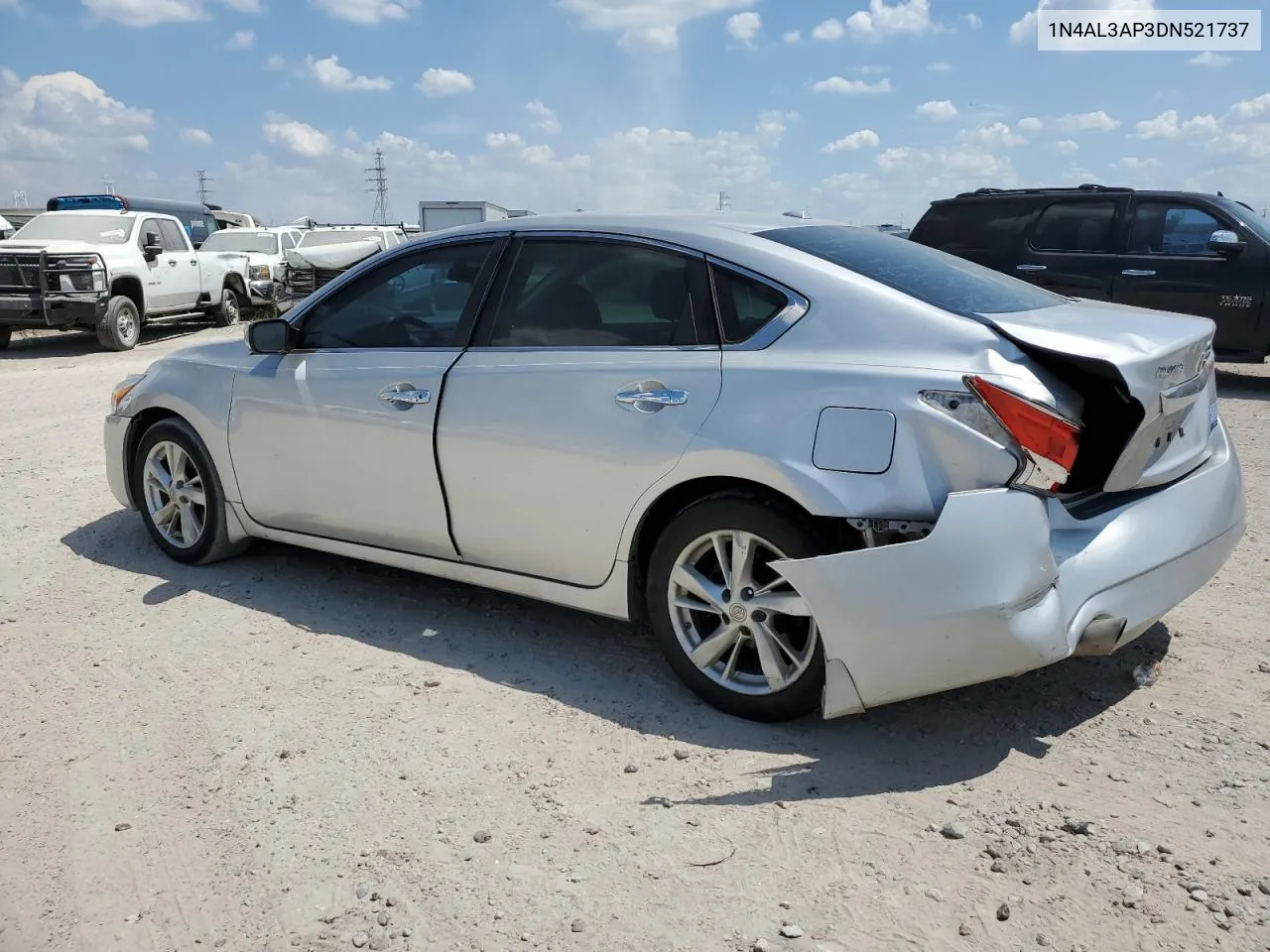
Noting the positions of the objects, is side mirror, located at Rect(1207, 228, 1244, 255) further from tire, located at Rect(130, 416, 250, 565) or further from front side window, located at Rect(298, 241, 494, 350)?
tire, located at Rect(130, 416, 250, 565)

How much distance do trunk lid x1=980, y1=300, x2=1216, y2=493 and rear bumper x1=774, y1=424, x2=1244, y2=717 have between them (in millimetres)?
190

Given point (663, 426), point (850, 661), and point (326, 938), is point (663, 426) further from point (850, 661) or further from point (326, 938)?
point (326, 938)

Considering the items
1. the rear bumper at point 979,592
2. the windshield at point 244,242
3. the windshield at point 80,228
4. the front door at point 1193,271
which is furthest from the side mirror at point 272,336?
the windshield at point 244,242

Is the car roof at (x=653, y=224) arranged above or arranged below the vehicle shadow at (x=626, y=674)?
above

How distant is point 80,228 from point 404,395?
13.1 meters

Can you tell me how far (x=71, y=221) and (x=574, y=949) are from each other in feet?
51.1

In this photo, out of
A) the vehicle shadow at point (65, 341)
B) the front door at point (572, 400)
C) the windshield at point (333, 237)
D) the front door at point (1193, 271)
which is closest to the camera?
the front door at point (572, 400)

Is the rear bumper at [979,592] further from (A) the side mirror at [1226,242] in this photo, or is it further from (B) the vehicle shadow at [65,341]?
(B) the vehicle shadow at [65,341]

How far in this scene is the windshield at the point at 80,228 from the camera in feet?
48.8

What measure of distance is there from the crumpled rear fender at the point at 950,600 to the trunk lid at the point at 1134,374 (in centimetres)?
40

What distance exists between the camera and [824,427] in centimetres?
325

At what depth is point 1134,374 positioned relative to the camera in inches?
123

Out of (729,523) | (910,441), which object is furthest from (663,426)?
(910,441)

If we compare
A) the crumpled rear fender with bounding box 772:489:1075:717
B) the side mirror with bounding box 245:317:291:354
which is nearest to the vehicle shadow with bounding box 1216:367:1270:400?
the crumpled rear fender with bounding box 772:489:1075:717
